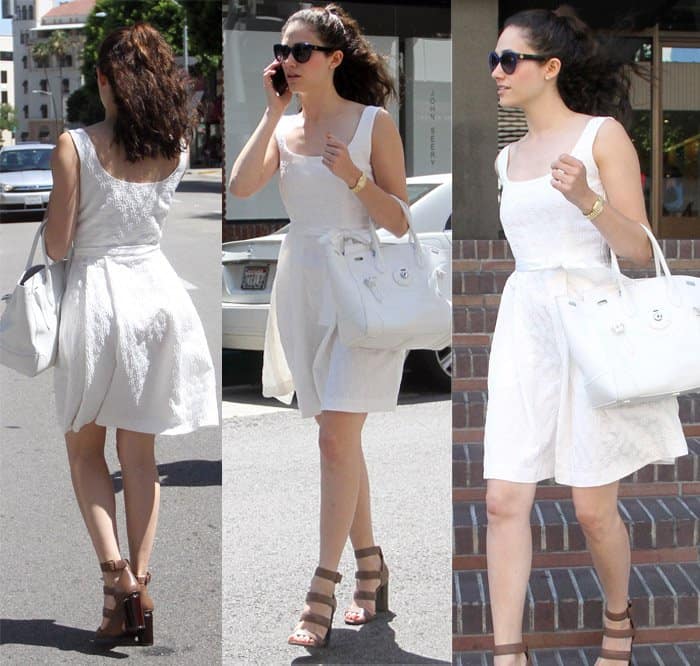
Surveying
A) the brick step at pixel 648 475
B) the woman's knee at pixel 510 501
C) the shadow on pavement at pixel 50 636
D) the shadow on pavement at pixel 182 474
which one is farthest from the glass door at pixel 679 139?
the shadow on pavement at pixel 50 636

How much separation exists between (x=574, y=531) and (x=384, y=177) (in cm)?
166

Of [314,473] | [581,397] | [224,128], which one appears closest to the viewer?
[224,128]

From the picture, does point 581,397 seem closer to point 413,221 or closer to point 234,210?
point 413,221

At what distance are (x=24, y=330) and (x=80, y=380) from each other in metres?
0.14

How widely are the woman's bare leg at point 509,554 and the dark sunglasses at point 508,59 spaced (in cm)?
85

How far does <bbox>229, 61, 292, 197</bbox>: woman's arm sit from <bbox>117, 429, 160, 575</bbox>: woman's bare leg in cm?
52

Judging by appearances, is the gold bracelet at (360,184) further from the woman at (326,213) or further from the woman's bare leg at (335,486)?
the woman's bare leg at (335,486)

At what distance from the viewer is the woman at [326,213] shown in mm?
2318

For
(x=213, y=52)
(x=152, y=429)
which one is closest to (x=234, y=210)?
(x=213, y=52)

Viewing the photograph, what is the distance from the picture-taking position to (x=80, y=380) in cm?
243

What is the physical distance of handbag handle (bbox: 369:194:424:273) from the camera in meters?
2.40

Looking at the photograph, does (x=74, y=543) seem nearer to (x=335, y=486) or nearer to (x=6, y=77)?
(x=335, y=486)

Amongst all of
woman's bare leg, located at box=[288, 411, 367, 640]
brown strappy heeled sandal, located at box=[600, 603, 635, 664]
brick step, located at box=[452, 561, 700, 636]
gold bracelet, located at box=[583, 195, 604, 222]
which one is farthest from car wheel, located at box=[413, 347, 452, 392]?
brick step, located at box=[452, 561, 700, 636]

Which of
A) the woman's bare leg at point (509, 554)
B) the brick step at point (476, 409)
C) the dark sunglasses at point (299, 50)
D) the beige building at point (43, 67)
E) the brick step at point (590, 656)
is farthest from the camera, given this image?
the brick step at point (476, 409)
